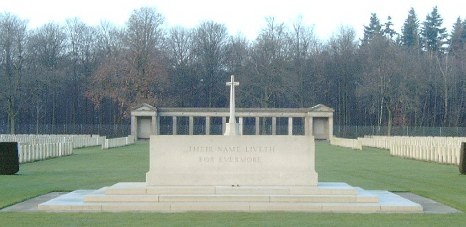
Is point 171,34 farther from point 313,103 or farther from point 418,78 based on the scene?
Answer: point 418,78

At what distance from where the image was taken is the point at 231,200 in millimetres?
15859

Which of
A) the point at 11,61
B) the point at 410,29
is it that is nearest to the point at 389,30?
the point at 410,29

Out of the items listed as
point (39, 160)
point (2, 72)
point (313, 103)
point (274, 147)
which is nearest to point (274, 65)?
point (313, 103)

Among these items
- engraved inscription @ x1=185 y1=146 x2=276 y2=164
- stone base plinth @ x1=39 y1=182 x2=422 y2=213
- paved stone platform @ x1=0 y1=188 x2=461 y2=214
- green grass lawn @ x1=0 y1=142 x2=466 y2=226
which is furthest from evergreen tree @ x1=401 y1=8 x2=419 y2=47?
stone base plinth @ x1=39 y1=182 x2=422 y2=213

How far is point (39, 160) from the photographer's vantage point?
3556 cm

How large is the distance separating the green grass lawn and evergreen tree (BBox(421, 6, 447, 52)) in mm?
75848

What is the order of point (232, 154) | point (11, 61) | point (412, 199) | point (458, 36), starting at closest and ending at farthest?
1. point (232, 154)
2. point (412, 199)
3. point (11, 61)
4. point (458, 36)

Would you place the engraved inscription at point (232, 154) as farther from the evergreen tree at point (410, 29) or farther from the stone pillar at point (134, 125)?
the evergreen tree at point (410, 29)

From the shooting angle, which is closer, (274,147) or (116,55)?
(274,147)

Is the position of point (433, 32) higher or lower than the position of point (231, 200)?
higher

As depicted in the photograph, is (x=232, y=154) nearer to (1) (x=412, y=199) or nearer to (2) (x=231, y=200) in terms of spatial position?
(2) (x=231, y=200)

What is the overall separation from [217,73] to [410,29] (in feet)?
115
